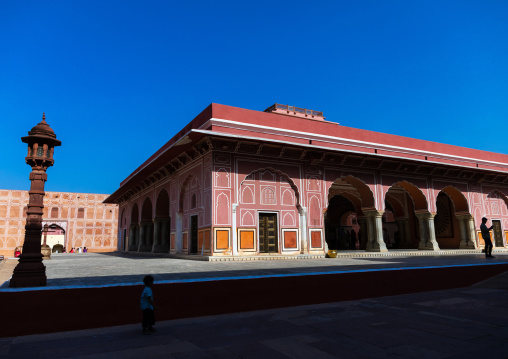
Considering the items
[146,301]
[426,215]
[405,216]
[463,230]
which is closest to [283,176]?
[426,215]

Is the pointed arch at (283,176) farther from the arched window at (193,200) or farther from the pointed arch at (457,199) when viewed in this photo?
the pointed arch at (457,199)

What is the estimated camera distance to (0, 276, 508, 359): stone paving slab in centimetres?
304

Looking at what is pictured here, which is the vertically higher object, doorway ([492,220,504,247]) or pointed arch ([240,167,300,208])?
pointed arch ([240,167,300,208])

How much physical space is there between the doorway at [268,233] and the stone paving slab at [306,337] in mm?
7491

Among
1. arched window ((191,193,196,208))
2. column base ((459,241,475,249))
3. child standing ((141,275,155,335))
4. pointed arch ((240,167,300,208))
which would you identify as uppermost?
pointed arch ((240,167,300,208))

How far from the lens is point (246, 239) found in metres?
12.3

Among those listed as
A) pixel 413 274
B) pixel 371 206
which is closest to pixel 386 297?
pixel 413 274

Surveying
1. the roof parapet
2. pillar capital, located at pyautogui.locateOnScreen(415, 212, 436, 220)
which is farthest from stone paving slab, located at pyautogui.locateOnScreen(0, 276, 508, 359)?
the roof parapet

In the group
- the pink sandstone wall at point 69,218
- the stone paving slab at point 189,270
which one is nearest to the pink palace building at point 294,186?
the stone paving slab at point 189,270

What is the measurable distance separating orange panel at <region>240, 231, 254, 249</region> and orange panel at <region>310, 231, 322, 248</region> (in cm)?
247

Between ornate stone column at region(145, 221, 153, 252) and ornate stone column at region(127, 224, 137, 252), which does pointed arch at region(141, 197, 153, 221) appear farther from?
ornate stone column at region(127, 224, 137, 252)

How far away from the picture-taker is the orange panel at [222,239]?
462 inches

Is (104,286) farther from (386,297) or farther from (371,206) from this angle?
(371,206)

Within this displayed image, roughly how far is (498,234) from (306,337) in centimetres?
1928
